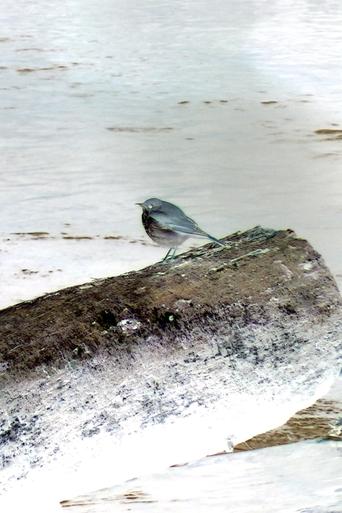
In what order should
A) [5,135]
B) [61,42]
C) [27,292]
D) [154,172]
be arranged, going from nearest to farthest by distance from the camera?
1. [27,292]
2. [154,172]
3. [5,135]
4. [61,42]

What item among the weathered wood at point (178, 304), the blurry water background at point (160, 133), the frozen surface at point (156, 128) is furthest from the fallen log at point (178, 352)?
the frozen surface at point (156, 128)

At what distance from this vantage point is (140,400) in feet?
15.5

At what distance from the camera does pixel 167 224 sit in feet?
18.5

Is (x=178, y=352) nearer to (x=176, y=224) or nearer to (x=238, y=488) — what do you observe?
(x=238, y=488)

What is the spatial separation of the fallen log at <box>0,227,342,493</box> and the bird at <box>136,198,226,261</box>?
0.34 meters

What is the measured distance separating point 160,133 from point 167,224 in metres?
4.99

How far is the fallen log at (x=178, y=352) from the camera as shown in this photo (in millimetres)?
4598

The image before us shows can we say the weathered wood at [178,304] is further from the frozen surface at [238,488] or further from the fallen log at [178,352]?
the frozen surface at [238,488]

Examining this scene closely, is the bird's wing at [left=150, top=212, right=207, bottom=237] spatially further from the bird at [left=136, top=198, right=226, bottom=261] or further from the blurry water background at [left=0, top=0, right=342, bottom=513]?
the blurry water background at [left=0, top=0, right=342, bottom=513]

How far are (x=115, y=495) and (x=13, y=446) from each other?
0.49 metres

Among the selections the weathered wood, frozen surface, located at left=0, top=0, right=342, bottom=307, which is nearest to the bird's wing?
the weathered wood

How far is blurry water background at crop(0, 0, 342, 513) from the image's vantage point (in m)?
7.95

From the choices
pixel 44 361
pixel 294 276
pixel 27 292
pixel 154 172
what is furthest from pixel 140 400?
pixel 154 172

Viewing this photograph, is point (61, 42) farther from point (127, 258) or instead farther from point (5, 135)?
point (127, 258)
